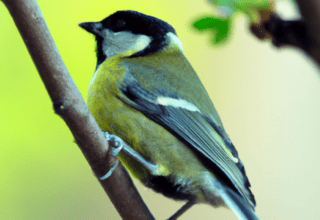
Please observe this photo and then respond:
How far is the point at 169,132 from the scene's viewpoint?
129cm

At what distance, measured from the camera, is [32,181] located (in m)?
2.47

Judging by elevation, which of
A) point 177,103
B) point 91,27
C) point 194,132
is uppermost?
point 91,27

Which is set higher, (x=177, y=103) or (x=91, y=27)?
(x=91, y=27)

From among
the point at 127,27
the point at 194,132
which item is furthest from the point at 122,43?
the point at 194,132

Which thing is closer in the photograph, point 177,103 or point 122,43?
point 177,103

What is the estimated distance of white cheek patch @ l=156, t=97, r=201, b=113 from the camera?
4.38ft

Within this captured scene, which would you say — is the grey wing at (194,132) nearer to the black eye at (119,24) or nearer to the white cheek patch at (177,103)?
the white cheek patch at (177,103)

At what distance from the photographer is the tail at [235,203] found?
1158mm

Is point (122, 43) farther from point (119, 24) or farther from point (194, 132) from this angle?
point (194, 132)

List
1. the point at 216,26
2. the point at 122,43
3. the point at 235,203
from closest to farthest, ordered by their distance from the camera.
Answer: the point at 216,26
the point at 235,203
the point at 122,43

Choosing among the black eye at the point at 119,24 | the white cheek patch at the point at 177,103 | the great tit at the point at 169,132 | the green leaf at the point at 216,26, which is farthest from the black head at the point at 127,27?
the green leaf at the point at 216,26

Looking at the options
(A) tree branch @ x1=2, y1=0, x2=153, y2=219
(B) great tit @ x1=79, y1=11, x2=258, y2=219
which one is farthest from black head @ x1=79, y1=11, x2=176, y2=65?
(A) tree branch @ x1=2, y1=0, x2=153, y2=219

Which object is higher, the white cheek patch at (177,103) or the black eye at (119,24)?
the black eye at (119,24)

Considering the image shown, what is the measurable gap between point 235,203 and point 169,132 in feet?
1.00
